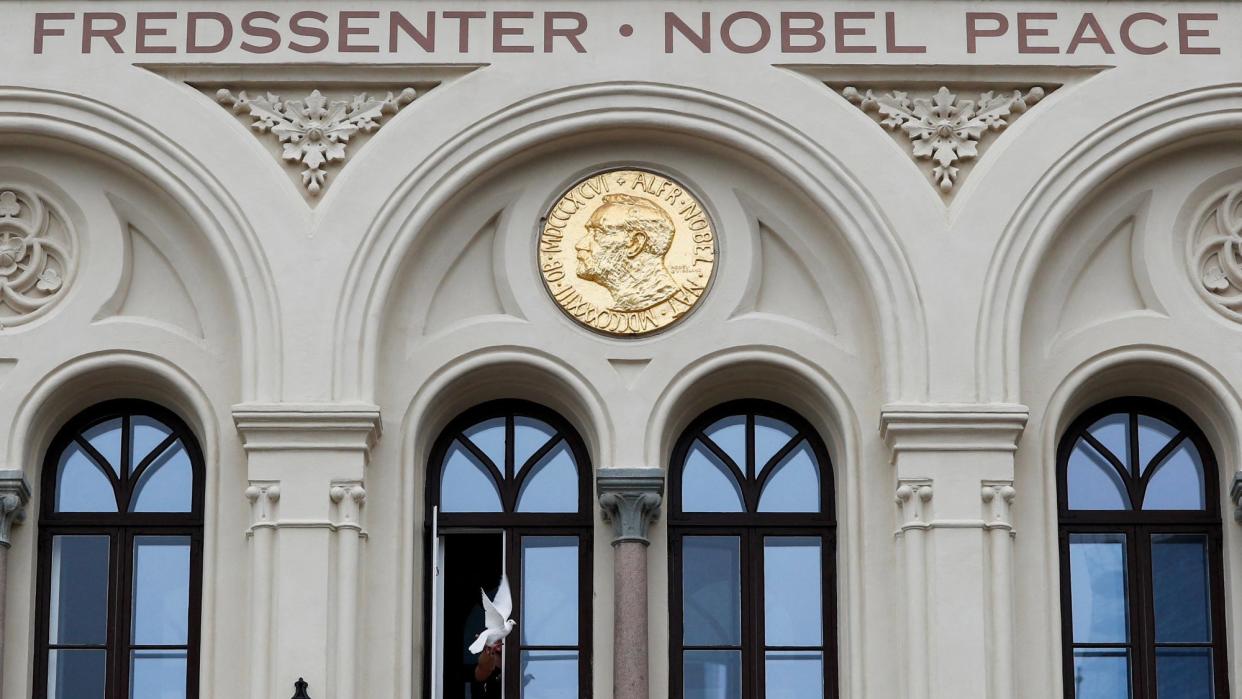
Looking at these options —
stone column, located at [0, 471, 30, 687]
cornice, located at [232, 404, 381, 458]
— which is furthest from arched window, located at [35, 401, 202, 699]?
cornice, located at [232, 404, 381, 458]

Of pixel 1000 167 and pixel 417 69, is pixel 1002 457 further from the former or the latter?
pixel 417 69

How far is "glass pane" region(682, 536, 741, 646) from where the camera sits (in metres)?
27.1

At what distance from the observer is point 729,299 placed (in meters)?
27.4

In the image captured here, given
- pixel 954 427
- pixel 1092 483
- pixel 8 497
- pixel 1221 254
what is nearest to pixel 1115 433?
pixel 1092 483

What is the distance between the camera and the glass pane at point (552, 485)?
90.0 ft

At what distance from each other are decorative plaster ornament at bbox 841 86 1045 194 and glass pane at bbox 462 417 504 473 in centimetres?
388

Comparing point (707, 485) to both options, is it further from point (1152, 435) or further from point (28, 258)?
point (28, 258)

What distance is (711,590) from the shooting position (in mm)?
27188

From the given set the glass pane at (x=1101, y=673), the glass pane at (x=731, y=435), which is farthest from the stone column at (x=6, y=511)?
the glass pane at (x=1101, y=673)

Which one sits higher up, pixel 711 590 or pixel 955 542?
pixel 955 542

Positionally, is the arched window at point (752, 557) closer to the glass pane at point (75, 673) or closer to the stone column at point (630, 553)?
the stone column at point (630, 553)

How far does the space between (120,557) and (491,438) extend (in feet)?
10.2

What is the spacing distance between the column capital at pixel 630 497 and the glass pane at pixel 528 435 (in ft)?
3.06

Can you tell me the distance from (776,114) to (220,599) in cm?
583
